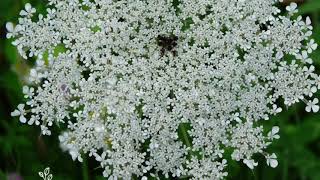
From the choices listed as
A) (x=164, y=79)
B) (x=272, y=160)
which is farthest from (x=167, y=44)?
(x=272, y=160)

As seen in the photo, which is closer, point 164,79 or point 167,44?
point 164,79

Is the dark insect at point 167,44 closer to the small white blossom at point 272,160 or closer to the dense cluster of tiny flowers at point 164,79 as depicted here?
the dense cluster of tiny flowers at point 164,79

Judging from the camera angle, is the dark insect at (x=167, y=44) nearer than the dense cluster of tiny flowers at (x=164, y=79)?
No

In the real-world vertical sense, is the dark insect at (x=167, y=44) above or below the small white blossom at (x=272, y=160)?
above

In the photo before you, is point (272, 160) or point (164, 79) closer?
point (164, 79)

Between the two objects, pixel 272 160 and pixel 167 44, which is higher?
pixel 167 44

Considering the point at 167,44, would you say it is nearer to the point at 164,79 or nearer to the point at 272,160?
the point at 164,79

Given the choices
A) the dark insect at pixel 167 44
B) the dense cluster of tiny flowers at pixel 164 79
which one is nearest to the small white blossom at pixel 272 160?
the dense cluster of tiny flowers at pixel 164 79

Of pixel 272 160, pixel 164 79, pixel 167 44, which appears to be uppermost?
pixel 167 44

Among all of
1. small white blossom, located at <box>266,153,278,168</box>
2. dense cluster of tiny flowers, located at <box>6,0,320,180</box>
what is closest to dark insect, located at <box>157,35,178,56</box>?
dense cluster of tiny flowers, located at <box>6,0,320,180</box>
